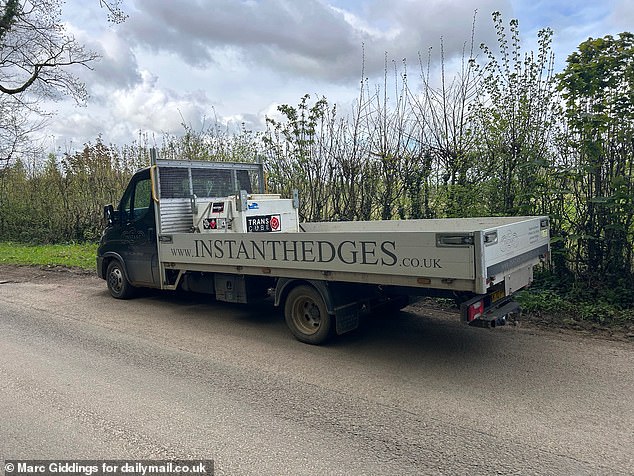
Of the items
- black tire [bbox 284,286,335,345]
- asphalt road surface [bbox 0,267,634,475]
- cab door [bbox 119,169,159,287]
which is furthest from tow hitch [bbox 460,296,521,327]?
cab door [bbox 119,169,159,287]

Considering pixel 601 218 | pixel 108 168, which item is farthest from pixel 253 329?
pixel 108 168

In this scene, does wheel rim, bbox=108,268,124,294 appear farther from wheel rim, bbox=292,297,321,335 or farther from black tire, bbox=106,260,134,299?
wheel rim, bbox=292,297,321,335

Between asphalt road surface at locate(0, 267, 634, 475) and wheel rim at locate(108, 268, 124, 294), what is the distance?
193cm

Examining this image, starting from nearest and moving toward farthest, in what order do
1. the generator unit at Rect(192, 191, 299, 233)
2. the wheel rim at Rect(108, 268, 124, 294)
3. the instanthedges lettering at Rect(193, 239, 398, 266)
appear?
the instanthedges lettering at Rect(193, 239, 398, 266) < the generator unit at Rect(192, 191, 299, 233) < the wheel rim at Rect(108, 268, 124, 294)

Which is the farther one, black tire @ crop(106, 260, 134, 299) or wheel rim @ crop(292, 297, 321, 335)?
black tire @ crop(106, 260, 134, 299)

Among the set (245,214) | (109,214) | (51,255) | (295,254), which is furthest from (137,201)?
(51,255)

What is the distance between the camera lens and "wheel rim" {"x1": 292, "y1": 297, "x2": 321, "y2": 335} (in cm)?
A: 583

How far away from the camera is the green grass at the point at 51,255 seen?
542 inches

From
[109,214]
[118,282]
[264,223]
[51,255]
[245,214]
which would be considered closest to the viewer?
[245,214]

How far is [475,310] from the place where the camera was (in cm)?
472

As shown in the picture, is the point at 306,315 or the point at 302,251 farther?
the point at 306,315

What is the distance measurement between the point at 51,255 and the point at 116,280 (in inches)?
332

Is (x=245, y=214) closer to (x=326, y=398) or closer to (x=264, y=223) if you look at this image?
(x=264, y=223)

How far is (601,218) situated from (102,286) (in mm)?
9591
